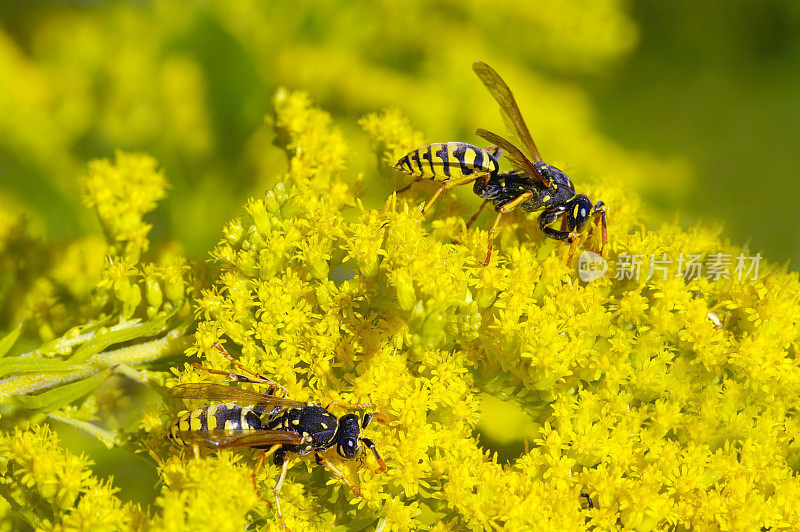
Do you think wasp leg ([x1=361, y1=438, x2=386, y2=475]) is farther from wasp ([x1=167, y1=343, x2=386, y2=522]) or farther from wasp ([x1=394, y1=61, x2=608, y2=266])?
wasp ([x1=394, y1=61, x2=608, y2=266])

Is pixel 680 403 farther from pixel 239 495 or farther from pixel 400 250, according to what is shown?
pixel 239 495

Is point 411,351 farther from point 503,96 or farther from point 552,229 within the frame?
point 503,96

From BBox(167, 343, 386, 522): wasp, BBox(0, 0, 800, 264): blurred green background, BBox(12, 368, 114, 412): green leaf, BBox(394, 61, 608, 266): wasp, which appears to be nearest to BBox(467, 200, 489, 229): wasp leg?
BBox(394, 61, 608, 266): wasp

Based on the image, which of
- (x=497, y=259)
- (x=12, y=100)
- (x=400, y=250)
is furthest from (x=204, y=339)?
(x=12, y=100)

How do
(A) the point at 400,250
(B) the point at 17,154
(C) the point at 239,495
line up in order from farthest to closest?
(B) the point at 17,154, (A) the point at 400,250, (C) the point at 239,495

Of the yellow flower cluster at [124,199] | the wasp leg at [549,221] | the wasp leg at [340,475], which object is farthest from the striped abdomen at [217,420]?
the wasp leg at [549,221]

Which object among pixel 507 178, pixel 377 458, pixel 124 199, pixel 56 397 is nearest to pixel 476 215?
pixel 507 178

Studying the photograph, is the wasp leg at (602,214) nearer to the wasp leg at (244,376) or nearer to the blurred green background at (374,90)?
the blurred green background at (374,90)
